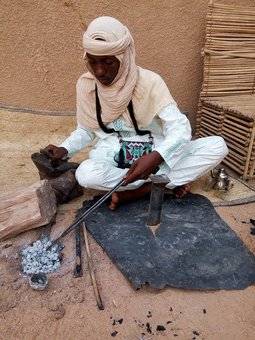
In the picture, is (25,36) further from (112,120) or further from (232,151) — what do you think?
(232,151)

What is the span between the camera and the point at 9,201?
267cm

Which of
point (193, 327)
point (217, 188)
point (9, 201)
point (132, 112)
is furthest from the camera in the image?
point (217, 188)

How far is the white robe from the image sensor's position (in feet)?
9.60

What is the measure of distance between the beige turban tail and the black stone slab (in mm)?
765

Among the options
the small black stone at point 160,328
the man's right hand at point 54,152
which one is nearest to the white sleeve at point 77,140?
the man's right hand at point 54,152

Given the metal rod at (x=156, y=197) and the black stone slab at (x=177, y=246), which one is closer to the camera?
the black stone slab at (x=177, y=246)

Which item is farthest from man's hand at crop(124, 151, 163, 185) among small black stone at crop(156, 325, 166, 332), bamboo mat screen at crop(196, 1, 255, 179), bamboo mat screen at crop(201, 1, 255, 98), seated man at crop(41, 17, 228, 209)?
bamboo mat screen at crop(201, 1, 255, 98)

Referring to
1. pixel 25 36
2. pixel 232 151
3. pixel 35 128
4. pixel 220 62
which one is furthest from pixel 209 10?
pixel 35 128

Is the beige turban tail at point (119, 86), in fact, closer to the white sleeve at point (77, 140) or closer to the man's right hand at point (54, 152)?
the white sleeve at point (77, 140)

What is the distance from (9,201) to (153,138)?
124 cm

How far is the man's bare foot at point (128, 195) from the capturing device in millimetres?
3018

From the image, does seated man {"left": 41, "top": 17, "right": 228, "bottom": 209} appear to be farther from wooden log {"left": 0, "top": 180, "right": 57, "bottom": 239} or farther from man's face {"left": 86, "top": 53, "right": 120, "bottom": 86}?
wooden log {"left": 0, "top": 180, "right": 57, "bottom": 239}

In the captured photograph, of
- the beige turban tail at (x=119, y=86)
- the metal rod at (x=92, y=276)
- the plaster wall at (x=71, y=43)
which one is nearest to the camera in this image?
the metal rod at (x=92, y=276)

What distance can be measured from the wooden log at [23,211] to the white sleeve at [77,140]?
460 millimetres
